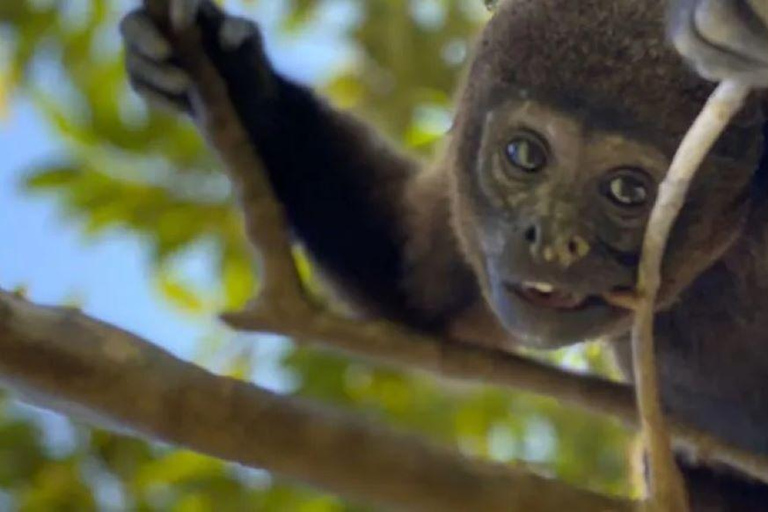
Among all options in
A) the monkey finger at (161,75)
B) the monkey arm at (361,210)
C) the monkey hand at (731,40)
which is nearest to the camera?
the monkey hand at (731,40)

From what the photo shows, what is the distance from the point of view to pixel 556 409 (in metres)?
1.84

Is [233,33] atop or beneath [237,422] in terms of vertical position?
atop

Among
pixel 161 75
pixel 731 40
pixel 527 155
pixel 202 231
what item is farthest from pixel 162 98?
pixel 731 40

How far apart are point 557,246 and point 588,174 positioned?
0.07 meters

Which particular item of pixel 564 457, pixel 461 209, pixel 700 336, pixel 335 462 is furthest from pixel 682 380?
pixel 335 462

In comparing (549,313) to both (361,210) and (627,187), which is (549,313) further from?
(361,210)

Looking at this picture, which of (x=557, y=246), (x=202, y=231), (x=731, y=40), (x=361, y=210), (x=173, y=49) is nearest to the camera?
(x=731, y=40)

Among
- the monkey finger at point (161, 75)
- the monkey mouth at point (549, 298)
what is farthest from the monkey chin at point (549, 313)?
the monkey finger at point (161, 75)

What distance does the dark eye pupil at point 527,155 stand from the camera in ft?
3.93

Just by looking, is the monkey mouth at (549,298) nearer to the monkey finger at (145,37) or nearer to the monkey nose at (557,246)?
the monkey nose at (557,246)

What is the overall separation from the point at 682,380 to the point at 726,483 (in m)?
0.15

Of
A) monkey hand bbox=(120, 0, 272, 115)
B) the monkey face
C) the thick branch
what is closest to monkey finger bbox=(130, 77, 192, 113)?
monkey hand bbox=(120, 0, 272, 115)

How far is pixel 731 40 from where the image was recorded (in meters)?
0.85

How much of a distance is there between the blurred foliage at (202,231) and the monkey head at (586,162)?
1.25 ft
